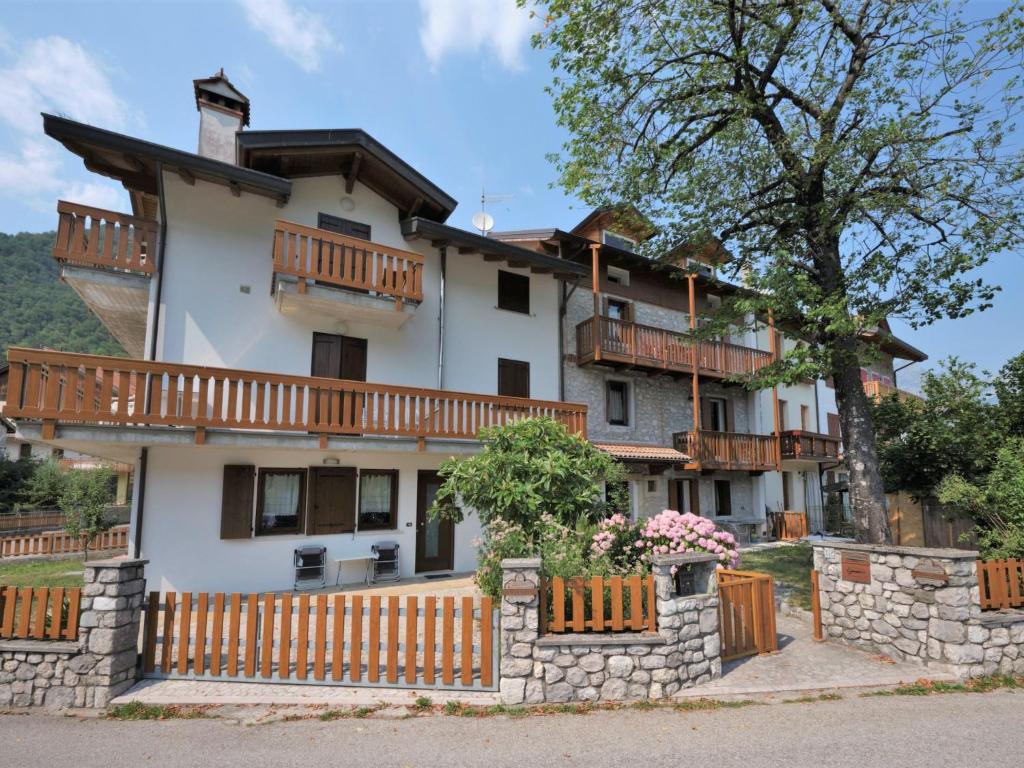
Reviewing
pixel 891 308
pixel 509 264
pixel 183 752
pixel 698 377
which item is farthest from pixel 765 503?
pixel 183 752

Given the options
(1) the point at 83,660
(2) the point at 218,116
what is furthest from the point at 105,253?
(1) the point at 83,660

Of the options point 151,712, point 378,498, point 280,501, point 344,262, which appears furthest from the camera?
point 378,498

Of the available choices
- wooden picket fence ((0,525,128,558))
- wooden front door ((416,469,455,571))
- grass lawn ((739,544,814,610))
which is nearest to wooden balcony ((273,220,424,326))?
wooden front door ((416,469,455,571))

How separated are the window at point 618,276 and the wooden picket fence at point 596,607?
1348 cm

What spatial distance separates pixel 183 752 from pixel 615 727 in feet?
12.2

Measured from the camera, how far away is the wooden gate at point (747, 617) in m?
6.79

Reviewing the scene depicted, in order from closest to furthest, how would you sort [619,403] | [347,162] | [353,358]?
1. [353,358]
2. [347,162]
3. [619,403]

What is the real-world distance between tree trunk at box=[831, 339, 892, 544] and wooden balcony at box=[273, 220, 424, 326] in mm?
8774

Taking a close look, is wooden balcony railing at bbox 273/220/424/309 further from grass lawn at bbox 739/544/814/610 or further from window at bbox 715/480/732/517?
window at bbox 715/480/732/517

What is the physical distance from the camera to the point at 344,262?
38.0ft

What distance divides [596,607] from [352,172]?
451 inches

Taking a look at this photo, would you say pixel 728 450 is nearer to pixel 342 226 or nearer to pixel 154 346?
pixel 342 226

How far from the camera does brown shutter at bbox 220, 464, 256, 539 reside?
10391mm

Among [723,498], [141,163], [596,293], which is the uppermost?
[141,163]
